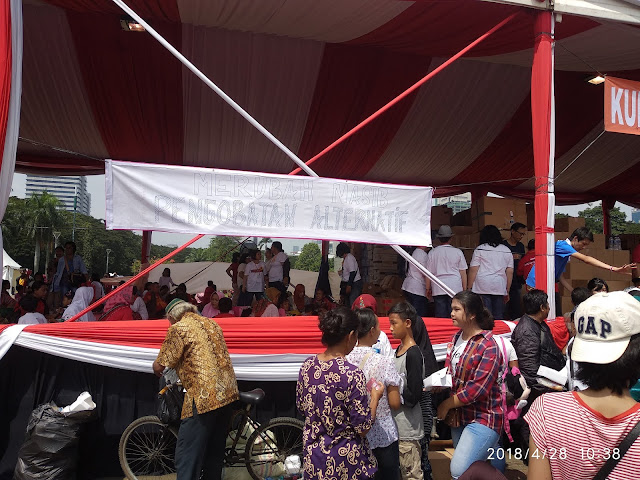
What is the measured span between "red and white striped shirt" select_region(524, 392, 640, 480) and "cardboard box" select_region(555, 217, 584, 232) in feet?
23.0

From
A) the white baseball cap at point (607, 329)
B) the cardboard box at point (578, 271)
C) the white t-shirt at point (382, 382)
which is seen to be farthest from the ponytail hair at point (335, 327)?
the cardboard box at point (578, 271)

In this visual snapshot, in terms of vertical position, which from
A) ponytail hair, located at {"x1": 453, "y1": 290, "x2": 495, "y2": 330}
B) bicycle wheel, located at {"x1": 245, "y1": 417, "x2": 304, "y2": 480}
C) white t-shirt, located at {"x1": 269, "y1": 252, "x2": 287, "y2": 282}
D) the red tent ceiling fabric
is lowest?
bicycle wheel, located at {"x1": 245, "y1": 417, "x2": 304, "y2": 480}

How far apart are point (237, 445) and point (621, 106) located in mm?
4600

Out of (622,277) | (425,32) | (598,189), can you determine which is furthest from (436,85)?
(598,189)

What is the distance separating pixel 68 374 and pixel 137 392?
19.1 inches

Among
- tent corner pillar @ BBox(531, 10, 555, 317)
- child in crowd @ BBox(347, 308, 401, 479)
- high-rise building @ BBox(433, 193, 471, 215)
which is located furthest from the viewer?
high-rise building @ BBox(433, 193, 471, 215)

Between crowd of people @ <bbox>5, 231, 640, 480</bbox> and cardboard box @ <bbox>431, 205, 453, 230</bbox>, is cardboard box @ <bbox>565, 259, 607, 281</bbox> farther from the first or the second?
crowd of people @ <bbox>5, 231, 640, 480</bbox>

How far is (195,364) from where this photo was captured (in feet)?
10.4

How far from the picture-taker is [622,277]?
7.99 m

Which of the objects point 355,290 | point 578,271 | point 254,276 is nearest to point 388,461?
point 355,290

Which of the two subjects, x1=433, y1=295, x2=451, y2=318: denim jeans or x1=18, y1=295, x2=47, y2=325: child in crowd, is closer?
x1=18, y1=295, x2=47, y2=325: child in crowd

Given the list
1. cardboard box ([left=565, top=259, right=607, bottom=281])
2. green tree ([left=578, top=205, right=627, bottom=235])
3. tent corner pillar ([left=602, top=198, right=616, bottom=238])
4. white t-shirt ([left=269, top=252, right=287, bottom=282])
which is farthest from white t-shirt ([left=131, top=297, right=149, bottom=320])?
green tree ([left=578, top=205, right=627, bottom=235])

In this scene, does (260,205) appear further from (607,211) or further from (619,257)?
(607,211)

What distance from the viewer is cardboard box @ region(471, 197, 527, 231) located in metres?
7.36
